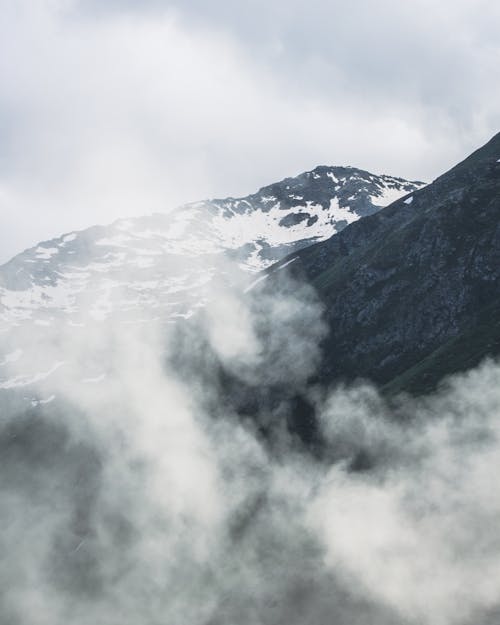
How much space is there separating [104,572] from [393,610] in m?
45.8

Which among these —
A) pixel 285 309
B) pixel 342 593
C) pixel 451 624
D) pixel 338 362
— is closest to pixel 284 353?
pixel 338 362

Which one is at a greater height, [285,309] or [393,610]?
[285,309]

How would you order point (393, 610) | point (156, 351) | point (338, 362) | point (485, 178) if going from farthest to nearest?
point (156, 351) < point (485, 178) < point (338, 362) < point (393, 610)

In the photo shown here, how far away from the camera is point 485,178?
13800 cm

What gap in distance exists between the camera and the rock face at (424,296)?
311 ft

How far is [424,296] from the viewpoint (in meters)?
116

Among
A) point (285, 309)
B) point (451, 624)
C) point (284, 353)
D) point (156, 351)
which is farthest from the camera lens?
point (156, 351)

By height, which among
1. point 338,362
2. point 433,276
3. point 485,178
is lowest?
point 338,362

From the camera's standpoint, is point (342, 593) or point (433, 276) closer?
point (342, 593)

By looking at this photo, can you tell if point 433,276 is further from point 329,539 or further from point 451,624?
point 451,624

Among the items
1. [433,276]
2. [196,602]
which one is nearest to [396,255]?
[433,276]

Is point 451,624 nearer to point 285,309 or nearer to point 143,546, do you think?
point 143,546

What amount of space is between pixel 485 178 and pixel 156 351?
94.1 meters

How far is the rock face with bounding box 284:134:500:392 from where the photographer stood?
94875 millimetres
